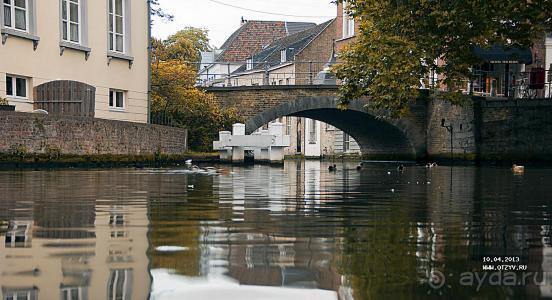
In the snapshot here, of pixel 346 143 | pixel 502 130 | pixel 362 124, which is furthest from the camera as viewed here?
pixel 346 143

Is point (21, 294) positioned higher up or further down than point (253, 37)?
further down

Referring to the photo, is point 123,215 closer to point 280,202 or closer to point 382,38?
point 280,202

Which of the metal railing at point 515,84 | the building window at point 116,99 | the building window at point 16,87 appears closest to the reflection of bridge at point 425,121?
the metal railing at point 515,84

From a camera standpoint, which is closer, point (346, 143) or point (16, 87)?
point (16, 87)

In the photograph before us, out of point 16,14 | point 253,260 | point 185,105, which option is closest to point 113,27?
point 16,14

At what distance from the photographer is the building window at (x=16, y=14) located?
76.9 feet

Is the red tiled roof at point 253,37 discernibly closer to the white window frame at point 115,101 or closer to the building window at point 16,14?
the white window frame at point 115,101

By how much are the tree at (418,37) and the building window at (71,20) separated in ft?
28.8

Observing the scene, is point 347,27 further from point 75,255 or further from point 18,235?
point 75,255

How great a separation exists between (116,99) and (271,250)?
85.5 ft

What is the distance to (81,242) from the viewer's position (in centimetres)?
513

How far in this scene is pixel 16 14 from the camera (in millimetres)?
23891

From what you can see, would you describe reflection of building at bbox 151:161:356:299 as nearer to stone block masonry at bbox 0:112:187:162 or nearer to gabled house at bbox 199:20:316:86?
stone block masonry at bbox 0:112:187:162

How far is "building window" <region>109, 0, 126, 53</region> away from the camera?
96.5 feet
